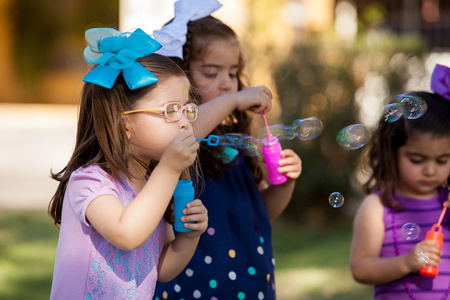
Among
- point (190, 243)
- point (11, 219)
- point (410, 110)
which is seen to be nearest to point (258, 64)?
point (11, 219)

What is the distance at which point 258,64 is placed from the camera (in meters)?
6.20

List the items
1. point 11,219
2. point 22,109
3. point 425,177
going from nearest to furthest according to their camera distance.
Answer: point 425,177
point 11,219
point 22,109

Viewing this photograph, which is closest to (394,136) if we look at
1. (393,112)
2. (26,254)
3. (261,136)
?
(393,112)

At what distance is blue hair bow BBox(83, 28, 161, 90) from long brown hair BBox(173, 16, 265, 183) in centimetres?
48

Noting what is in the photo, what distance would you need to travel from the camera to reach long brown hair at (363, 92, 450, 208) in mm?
2645

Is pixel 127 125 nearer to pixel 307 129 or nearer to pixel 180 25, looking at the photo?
pixel 180 25

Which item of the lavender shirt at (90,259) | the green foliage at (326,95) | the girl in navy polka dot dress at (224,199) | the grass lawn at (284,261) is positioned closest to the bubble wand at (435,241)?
the girl in navy polka dot dress at (224,199)

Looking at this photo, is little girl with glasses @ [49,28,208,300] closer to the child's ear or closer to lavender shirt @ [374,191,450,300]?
the child's ear

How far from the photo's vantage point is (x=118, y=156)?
198 centimetres

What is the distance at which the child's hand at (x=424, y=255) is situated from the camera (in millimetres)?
2438

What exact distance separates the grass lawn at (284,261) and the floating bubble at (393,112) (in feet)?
7.31

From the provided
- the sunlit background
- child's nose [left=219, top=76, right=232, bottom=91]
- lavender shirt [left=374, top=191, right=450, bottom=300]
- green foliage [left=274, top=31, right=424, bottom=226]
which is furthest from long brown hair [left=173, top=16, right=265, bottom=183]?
green foliage [left=274, top=31, right=424, bottom=226]

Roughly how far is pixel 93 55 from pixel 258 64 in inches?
169

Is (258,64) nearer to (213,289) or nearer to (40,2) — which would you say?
(213,289)
